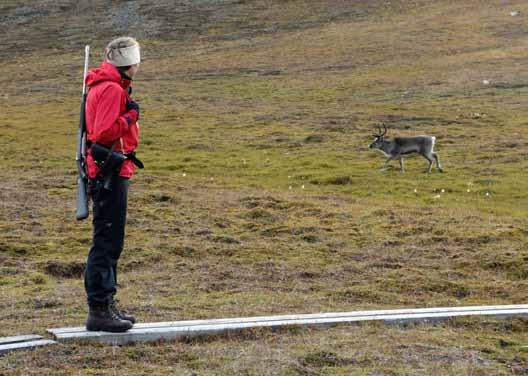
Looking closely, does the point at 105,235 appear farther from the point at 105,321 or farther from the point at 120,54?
the point at 120,54

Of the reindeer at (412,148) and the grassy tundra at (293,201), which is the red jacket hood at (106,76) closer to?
the grassy tundra at (293,201)

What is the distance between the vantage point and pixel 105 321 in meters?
8.57

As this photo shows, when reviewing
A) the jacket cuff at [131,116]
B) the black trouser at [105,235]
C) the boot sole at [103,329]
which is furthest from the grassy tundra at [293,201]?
the jacket cuff at [131,116]

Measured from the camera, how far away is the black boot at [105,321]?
336 inches

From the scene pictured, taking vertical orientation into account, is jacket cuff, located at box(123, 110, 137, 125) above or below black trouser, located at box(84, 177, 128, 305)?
above

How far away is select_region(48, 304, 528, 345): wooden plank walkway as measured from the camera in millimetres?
8492

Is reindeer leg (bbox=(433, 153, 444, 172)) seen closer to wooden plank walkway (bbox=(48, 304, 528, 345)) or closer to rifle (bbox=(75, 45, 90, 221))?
wooden plank walkway (bbox=(48, 304, 528, 345))

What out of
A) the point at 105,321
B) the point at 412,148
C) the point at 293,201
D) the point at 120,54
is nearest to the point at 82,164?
the point at 120,54

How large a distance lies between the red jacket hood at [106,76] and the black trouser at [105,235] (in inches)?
33.7

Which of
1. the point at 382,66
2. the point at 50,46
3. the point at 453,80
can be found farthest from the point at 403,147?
the point at 50,46

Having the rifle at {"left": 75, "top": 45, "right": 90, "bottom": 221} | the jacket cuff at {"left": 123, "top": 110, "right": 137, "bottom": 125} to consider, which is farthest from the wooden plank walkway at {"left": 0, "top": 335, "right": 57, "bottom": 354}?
the jacket cuff at {"left": 123, "top": 110, "right": 137, "bottom": 125}

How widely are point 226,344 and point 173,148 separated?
22.6 m

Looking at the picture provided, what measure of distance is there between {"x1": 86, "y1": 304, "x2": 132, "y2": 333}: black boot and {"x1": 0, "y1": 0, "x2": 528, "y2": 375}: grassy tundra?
323 millimetres

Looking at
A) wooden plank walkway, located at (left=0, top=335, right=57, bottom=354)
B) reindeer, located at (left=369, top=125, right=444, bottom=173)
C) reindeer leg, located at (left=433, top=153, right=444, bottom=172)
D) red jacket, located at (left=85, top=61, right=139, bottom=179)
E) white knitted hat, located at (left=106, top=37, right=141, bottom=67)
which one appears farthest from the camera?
reindeer, located at (left=369, top=125, right=444, bottom=173)
